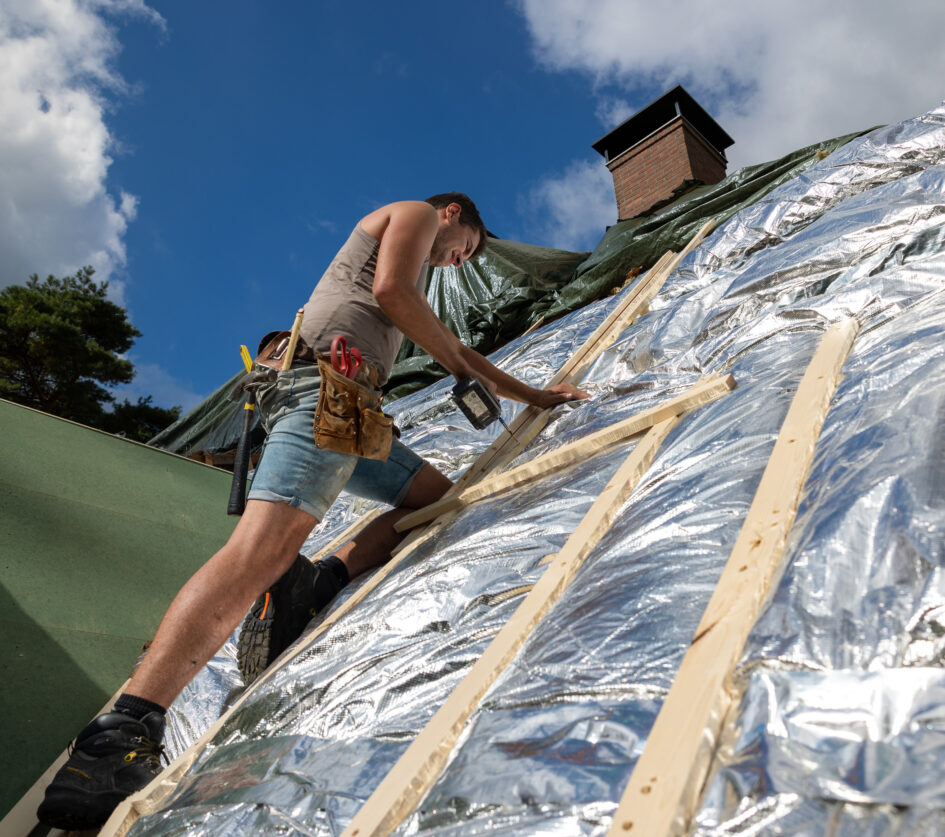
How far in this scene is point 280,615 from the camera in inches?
81.6

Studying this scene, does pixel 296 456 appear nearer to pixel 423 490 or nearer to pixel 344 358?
pixel 344 358

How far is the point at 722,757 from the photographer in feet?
2.93

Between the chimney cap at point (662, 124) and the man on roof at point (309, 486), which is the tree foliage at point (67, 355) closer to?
the chimney cap at point (662, 124)

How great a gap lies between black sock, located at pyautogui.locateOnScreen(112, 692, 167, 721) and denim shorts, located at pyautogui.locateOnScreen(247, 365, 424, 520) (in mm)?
540

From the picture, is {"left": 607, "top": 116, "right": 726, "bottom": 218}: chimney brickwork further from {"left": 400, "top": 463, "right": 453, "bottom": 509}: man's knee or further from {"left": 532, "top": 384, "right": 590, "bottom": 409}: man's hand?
{"left": 400, "top": 463, "right": 453, "bottom": 509}: man's knee

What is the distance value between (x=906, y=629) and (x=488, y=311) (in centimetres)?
484

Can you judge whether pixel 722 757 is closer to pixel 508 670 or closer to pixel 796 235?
pixel 508 670

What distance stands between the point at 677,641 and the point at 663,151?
814 centimetres

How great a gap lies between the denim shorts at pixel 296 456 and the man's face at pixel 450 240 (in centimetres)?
77

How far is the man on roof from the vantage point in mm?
1536

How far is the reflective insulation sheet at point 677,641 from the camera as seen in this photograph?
0.86 m

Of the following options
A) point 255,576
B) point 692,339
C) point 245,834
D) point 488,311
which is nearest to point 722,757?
point 245,834

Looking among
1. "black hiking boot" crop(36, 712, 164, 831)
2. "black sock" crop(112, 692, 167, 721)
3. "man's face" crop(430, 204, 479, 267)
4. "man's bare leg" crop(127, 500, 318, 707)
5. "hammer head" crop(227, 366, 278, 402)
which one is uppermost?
"man's face" crop(430, 204, 479, 267)

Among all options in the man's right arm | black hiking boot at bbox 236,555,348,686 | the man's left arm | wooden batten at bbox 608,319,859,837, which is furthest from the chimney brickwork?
wooden batten at bbox 608,319,859,837
